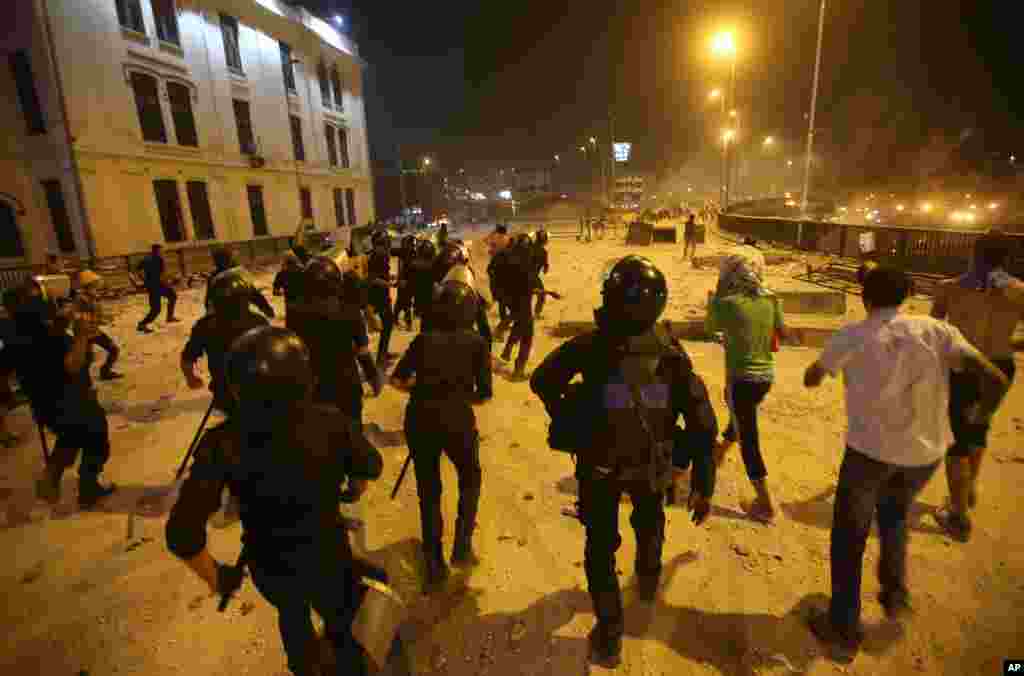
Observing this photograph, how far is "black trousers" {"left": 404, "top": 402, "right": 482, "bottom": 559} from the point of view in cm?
309

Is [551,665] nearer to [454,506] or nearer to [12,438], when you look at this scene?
[454,506]

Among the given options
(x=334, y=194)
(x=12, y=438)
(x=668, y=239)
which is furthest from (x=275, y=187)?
(x=12, y=438)

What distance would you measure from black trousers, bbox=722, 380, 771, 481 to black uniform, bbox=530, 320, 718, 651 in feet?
3.96

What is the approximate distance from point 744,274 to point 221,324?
3.94 meters

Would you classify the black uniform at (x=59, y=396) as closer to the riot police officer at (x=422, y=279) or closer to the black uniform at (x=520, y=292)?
the riot police officer at (x=422, y=279)

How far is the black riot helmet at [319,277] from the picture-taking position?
386 cm

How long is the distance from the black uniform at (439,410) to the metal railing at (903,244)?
9.65 metres

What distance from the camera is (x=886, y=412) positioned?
7.97 ft

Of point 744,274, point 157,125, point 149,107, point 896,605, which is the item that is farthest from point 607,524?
point 149,107

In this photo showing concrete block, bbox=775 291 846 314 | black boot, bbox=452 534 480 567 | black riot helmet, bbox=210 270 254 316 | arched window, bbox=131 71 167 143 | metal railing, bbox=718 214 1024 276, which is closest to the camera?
black boot, bbox=452 534 480 567

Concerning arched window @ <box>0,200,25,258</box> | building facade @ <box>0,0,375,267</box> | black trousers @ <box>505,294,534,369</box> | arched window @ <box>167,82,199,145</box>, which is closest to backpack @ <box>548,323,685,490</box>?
black trousers @ <box>505,294,534,369</box>

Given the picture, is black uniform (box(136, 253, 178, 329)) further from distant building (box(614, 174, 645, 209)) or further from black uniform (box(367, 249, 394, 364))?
distant building (box(614, 174, 645, 209))

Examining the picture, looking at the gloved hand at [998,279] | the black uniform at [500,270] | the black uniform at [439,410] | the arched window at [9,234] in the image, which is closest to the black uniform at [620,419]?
the black uniform at [439,410]

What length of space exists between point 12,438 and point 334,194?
96.8ft
